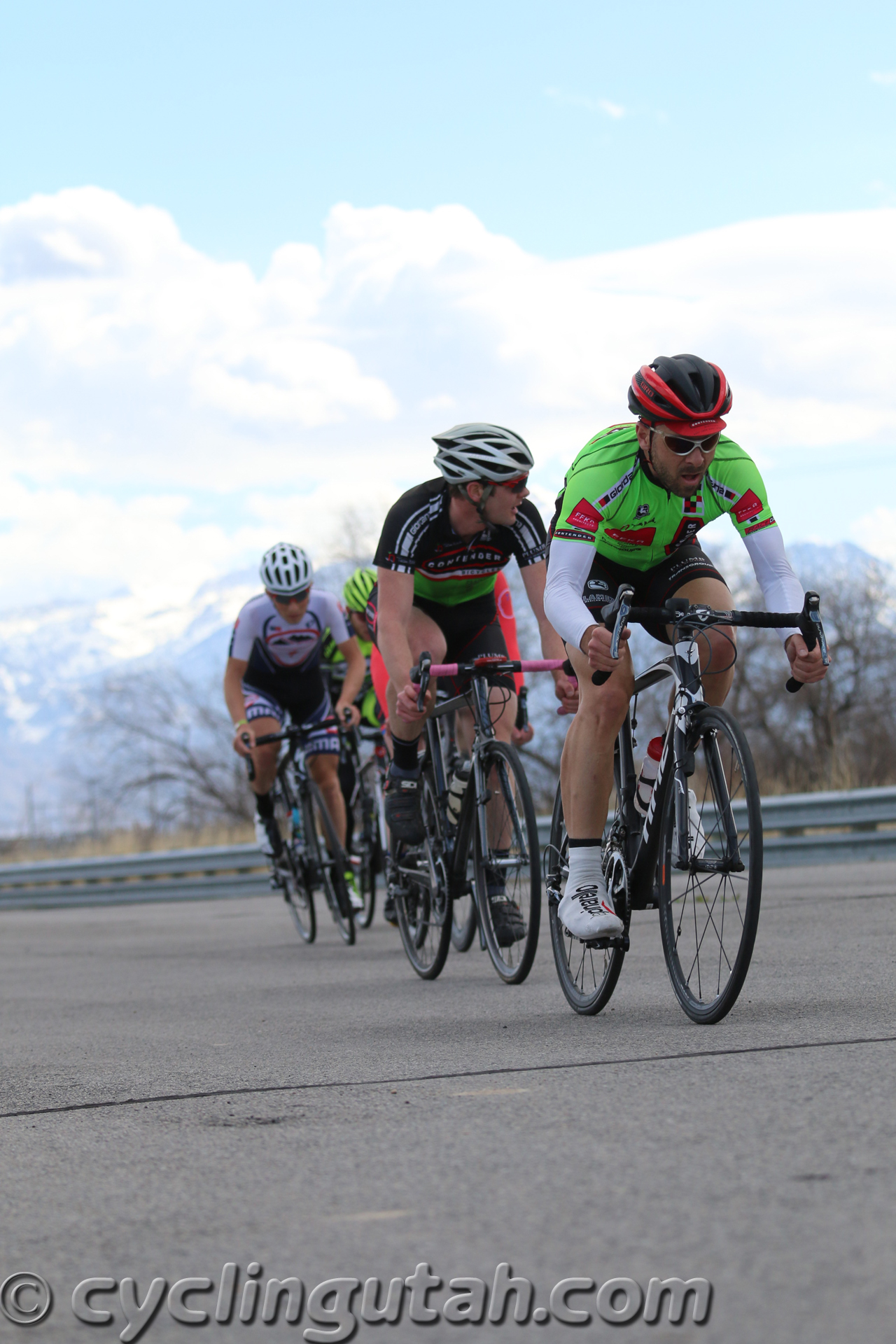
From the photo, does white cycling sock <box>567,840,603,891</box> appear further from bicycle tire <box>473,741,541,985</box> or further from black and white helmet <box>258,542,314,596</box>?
black and white helmet <box>258,542,314,596</box>

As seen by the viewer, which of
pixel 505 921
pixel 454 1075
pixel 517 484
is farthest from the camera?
pixel 517 484

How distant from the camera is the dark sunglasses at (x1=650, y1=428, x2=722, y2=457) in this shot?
4.89 metres

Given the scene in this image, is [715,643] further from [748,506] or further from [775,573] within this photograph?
[748,506]

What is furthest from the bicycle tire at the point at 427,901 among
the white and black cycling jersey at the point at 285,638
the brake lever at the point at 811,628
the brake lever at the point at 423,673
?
the white and black cycling jersey at the point at 285,638

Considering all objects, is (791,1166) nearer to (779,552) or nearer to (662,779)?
(662,779)

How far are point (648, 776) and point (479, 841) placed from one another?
1504 mm

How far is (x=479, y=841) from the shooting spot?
6.54 meters

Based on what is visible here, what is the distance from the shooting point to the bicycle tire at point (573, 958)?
5.11 m

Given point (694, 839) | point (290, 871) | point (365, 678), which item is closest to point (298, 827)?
point (290, 871)

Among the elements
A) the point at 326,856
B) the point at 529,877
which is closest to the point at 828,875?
the point at 326,856

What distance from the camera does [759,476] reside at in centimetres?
Result: 517

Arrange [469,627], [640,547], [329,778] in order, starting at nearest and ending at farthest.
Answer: [640,547], [469,627], [329,778]

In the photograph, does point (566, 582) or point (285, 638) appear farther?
point (285, 638)

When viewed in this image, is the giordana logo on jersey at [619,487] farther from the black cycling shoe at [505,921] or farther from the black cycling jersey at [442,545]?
the black cycling shoe at [505,921]
